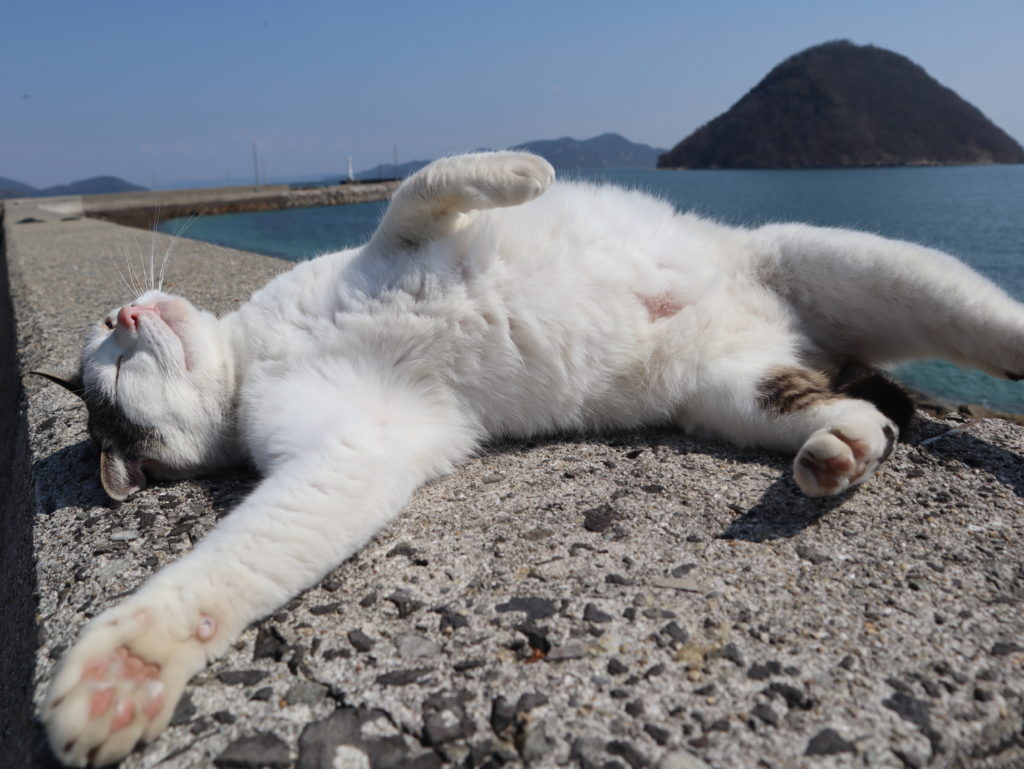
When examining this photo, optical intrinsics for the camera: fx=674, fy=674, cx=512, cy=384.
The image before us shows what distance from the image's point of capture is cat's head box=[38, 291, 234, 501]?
2.11 metres

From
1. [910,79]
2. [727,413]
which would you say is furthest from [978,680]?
[910,79]

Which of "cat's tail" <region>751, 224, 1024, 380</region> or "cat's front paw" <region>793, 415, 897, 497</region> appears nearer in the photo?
"cat's front paw" <region>793, 415, 897, 497</region>

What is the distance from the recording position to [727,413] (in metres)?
2.11

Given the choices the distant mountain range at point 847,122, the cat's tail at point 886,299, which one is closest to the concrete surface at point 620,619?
the cat's tail at point 886,299

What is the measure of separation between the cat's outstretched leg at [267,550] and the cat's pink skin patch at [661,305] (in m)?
0.72

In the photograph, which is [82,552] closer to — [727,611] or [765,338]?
[727,611]

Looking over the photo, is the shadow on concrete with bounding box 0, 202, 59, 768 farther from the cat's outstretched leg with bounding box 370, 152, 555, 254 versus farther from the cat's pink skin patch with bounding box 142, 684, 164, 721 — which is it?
the cat's outstretched leg with bounding box 370, 152, 555, 254

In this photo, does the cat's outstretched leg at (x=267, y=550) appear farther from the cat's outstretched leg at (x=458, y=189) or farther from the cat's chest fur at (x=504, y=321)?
the cat's outstretched leg at (x=458, y=189)

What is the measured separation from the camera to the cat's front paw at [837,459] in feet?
5.24

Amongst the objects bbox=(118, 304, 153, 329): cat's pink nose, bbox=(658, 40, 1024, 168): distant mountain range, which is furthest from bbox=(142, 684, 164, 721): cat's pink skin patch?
bbox=(658, 40, 1024, 168): distant mountain range

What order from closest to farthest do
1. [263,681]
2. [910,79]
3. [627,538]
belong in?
[263,681] → [627,538] → [910,79]

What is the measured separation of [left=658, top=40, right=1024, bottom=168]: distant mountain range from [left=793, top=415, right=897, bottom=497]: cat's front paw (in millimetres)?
33818

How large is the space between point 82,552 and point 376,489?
0.80 meters

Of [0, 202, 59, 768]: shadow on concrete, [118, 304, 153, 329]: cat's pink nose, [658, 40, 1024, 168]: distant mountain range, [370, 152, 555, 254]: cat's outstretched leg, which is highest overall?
[658, 40, 1024, 168]: distant mountain range
